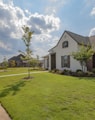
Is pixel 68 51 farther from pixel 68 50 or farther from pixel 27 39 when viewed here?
pixel 27 39

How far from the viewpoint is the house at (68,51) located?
23269 millimetres

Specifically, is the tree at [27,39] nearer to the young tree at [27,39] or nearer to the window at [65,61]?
the young tree at [27,39]

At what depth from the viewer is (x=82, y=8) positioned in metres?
18.9

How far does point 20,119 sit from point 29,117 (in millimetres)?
329

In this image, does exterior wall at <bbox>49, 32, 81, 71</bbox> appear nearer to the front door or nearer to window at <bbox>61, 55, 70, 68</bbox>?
window at <bbox>61, 55, 70, 68</bbox>

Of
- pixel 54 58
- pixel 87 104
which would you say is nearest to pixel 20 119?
pixel 87 104

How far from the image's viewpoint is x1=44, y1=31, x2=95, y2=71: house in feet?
76.3

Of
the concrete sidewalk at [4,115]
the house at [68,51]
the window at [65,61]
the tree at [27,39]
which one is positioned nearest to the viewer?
the concrete sidewalk at [4,115]

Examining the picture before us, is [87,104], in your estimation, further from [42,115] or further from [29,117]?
[29,117]

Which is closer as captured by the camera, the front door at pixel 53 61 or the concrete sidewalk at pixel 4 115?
the concrete sidewalk at pixel 4 115

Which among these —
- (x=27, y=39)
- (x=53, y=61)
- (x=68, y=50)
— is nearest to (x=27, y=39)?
(x=27, y=39)

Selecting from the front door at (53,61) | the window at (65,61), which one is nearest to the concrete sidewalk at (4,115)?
the window at (65,61)

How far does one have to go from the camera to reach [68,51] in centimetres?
2484

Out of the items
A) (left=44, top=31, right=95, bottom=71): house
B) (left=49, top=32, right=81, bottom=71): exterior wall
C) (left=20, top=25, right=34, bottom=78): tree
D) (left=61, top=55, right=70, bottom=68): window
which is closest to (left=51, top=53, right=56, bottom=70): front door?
(left=44, top=31, right=95, bottom=71): house
